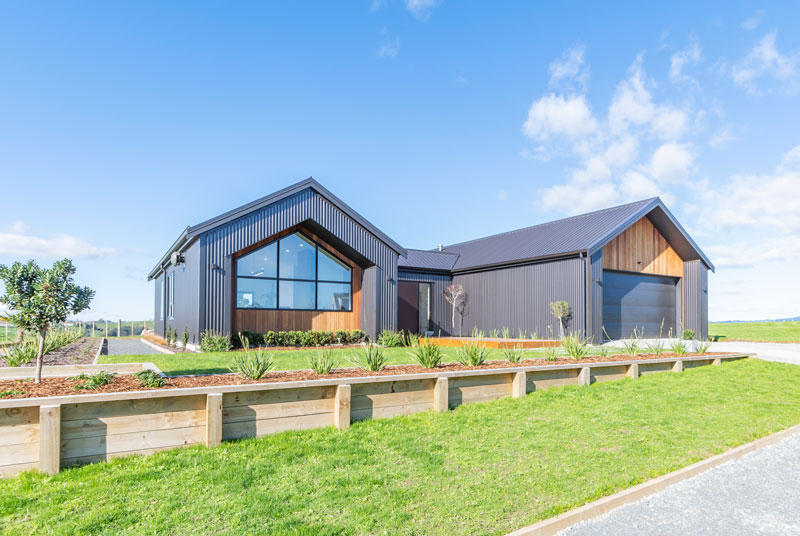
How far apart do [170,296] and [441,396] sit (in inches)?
611

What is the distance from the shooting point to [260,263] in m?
14.2

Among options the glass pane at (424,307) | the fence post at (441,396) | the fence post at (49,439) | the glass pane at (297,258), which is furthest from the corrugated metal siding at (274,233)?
the fence post at (49,439)

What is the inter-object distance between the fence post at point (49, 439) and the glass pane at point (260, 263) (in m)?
10.4

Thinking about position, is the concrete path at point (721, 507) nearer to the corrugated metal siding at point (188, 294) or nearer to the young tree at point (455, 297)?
the corrugated metal siding at point (188, 294)

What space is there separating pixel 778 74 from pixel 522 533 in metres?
15.0

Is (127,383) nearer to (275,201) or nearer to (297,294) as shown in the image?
(275,201)

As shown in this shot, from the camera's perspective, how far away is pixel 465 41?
46.6 feet

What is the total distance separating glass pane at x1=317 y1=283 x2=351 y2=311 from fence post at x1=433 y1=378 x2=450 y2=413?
9826 mm

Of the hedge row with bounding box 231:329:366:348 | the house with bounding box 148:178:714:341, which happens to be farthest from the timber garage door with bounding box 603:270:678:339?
the hedge row with bounding box 231:329:366:348

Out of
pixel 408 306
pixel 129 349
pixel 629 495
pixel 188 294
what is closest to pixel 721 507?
pixel 629 495

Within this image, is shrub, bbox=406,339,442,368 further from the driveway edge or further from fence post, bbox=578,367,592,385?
the driveway edge

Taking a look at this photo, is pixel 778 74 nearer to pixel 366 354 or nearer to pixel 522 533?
pixel 366 354

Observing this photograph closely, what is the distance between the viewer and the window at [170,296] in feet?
55.7

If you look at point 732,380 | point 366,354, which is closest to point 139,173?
point 366,354
